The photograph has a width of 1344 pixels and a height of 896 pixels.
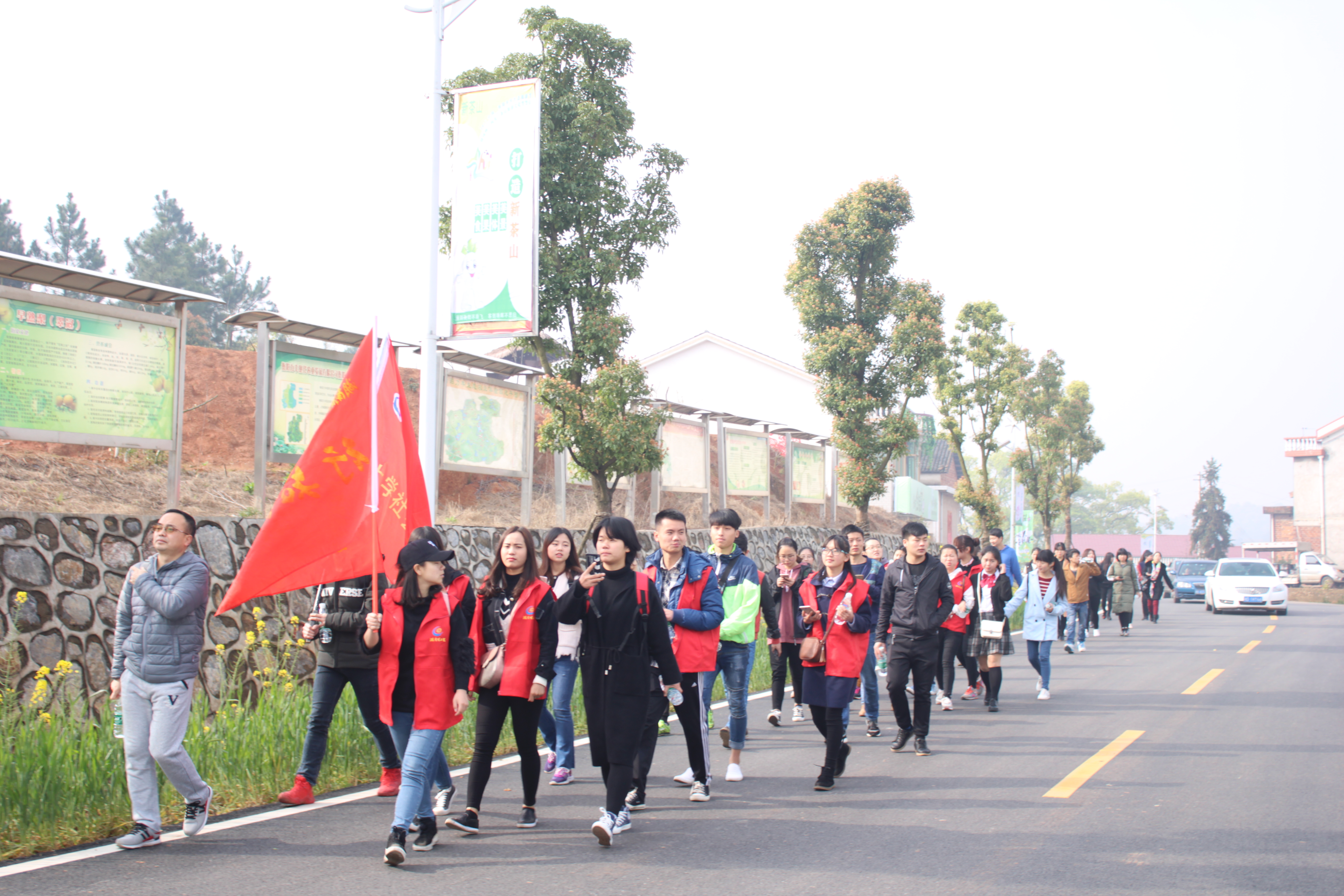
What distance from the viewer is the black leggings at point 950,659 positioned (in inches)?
451

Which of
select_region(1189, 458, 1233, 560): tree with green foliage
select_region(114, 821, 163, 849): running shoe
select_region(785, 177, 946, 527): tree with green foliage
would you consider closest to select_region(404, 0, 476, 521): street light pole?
select_region(114, 821, 163, 849): running shoe

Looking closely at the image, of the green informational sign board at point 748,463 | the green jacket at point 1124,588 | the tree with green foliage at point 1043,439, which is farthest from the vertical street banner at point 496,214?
the tree with green foliage at point 1043,439

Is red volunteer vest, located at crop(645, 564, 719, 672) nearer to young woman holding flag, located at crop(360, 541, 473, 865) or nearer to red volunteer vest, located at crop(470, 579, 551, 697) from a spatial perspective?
red volunteer vest, located at crop(470, 579, 551, 697)

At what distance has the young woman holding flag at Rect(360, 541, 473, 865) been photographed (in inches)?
223

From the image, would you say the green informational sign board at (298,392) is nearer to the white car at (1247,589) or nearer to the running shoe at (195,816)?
the running shoe at (195,816)

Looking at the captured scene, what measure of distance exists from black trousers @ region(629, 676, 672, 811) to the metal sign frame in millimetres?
5814

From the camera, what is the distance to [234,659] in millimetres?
9500

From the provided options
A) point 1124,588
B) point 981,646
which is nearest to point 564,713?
point 981,646

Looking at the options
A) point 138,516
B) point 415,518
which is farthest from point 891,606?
point 138,516

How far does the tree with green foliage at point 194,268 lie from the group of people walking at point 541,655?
4902 cm

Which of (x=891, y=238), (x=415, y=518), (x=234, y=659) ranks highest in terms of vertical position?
(x=891, y=238)

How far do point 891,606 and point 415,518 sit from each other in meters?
4.17

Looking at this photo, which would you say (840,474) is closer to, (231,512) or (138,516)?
(231,512)

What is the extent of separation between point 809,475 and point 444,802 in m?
21.3
